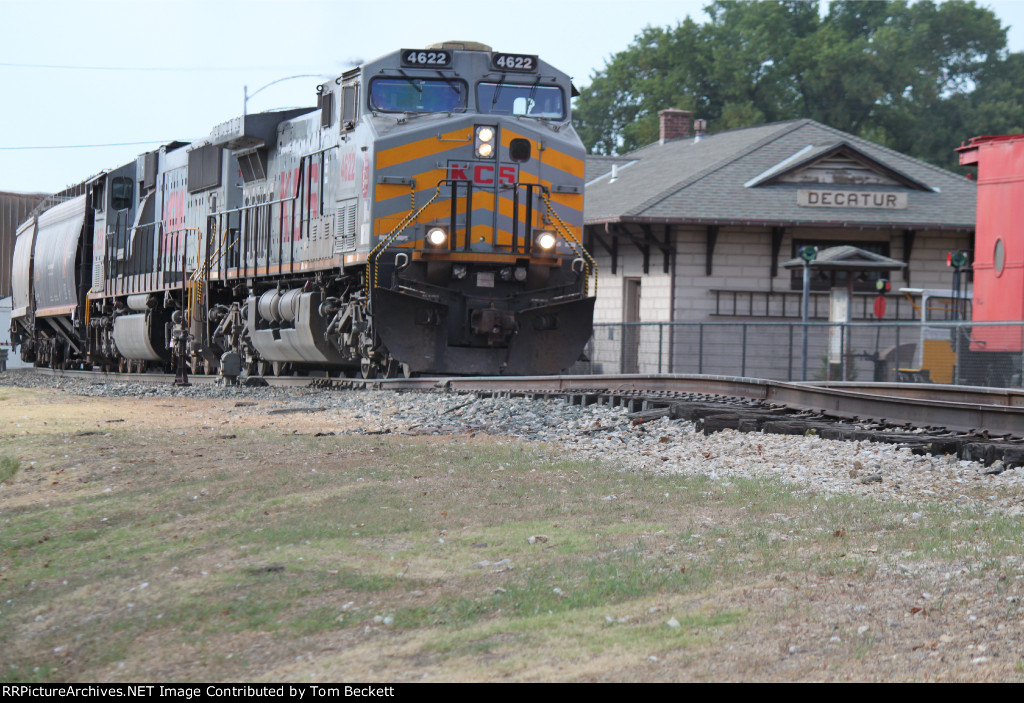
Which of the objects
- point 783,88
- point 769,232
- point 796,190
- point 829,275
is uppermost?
point 783,88

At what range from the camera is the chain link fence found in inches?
621

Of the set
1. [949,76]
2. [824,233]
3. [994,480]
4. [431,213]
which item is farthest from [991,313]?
[949,76]

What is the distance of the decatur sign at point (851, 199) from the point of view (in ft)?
86.4

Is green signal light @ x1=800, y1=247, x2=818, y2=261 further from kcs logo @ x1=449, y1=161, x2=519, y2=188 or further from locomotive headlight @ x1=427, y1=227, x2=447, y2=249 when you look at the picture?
locomotive headlight @ x1=427, y1=227, x2=447, y2=249

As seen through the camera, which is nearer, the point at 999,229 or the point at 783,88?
the point at 999,229

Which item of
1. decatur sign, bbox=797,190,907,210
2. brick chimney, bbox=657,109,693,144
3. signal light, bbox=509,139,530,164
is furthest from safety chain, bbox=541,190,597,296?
brick chimney, bbox=657,109,693,144

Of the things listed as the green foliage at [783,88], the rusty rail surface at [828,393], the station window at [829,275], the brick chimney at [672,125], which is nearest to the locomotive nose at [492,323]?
the rusty rail surface at [828,393]

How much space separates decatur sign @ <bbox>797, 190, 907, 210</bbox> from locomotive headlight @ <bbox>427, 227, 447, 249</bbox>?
14.0 m

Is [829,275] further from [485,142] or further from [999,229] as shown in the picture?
[485,142]

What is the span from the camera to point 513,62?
50.0 ft

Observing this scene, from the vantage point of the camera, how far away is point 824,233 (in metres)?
26.5

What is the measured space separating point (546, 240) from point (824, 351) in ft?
20.7

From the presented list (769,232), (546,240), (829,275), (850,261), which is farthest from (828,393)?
(829,275)

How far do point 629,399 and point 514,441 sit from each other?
76.0 inches
